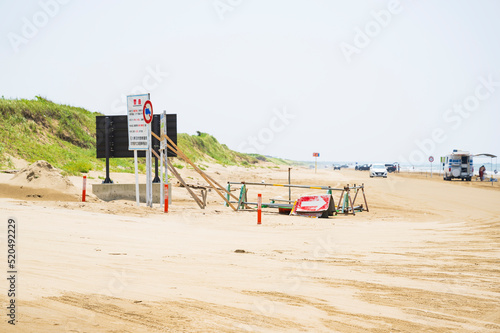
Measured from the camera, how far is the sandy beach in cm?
483

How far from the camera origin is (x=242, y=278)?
654cm

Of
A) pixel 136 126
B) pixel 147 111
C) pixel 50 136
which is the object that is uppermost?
pixel 50 136

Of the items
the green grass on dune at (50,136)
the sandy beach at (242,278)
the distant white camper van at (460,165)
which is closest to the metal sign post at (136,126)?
the sandy beach at (242,278)

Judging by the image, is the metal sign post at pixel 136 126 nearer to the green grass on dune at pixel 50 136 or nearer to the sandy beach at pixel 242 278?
the sandy beach at pixel 242 278

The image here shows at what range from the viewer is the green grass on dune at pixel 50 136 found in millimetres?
27516

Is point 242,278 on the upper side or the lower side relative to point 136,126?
lower

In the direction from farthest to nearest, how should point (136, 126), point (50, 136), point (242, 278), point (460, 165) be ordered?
point (460, 165)
point (50, 136)
point (136, 126)
point (242, 278)

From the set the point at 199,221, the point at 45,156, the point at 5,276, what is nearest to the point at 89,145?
the point at 45,156

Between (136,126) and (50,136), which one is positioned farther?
(50,136)

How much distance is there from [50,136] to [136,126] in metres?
18.2

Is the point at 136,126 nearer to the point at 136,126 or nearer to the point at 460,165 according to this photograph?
the point at 136,126

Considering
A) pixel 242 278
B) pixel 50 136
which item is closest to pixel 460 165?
pixel 50 136

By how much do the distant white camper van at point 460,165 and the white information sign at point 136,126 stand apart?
132 feet

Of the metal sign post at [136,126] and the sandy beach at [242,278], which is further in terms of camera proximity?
the metal sign post at [136,126]
